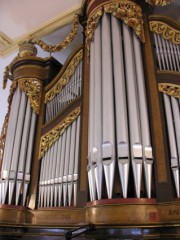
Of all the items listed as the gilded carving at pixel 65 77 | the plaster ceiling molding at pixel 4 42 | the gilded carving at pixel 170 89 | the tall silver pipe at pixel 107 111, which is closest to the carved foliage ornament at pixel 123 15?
the tall silver pipe at pixel 107 111

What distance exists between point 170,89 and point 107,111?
0.68m

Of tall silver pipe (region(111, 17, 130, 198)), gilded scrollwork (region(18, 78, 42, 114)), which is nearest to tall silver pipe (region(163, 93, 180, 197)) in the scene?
tall silver pipe (region(111, 17, 130, 198))

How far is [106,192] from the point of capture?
2.39 m

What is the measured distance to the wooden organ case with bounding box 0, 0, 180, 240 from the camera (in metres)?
2.28

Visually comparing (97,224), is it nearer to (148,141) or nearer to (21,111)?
(148,141)

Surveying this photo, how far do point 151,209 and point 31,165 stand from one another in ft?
6.09

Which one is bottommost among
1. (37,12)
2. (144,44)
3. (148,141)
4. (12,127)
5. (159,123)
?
(148,141)

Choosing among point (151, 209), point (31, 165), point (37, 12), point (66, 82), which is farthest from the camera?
point (37, 12)

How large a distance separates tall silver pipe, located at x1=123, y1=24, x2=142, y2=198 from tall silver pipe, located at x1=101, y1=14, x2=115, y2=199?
17 centimetres

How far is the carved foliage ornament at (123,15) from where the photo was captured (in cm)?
317

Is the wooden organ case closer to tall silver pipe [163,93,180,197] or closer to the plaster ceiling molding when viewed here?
tall silver pipe [163,93,180,197]

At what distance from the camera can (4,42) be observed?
568cm

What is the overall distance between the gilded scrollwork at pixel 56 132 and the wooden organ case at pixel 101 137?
1 cm

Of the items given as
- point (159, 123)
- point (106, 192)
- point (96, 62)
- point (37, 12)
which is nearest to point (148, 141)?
point (159, 123)
